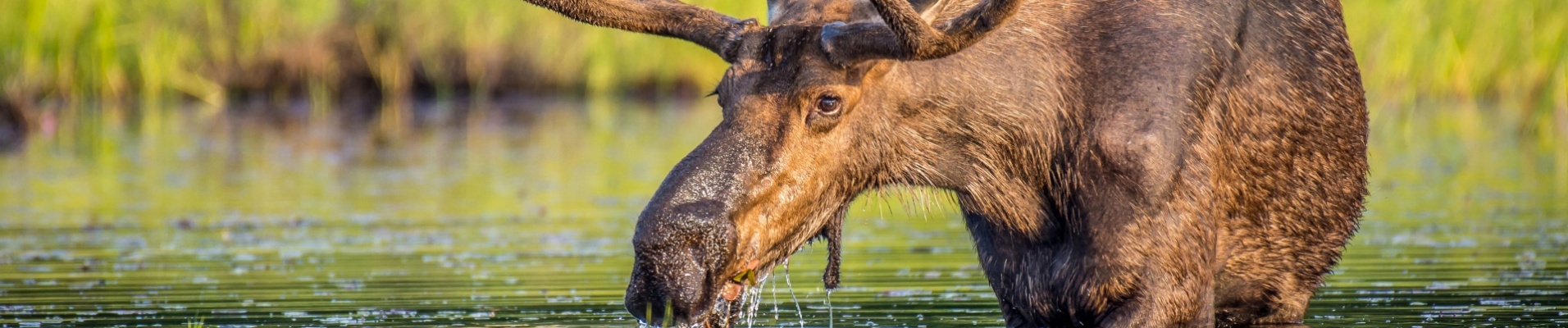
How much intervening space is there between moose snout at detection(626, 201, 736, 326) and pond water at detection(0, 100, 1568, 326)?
2.72ft

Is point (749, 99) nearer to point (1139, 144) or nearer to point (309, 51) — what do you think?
point (1139, 144)

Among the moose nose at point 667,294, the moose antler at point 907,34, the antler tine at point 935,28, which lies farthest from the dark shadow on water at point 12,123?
the antler tine at point 935,28

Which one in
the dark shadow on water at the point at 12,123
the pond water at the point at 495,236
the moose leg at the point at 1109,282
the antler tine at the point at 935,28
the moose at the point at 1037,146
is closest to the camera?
the antler tine at the point at 935,28

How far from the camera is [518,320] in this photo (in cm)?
677

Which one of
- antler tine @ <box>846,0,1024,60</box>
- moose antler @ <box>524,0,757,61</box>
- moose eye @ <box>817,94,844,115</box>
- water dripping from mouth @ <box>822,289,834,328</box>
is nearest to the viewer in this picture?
antler tine @ <box>846,0,1024,60</box>

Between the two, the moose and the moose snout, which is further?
the moose

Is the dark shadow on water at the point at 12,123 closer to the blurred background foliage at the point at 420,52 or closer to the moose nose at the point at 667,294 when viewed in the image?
the blurred background foliage at the point at 420,52

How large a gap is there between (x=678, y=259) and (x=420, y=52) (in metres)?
20.0

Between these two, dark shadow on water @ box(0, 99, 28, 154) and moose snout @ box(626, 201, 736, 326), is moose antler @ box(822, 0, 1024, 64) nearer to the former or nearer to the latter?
moose snout @ box(626, 201, 736, 326)

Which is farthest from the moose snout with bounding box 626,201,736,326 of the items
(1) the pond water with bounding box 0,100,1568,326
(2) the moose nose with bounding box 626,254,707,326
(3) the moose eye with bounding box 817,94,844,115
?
(1) the pond water with bounding box 0,100,1568,326

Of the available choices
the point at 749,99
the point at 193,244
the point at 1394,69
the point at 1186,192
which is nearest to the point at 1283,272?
the point at 1186,192

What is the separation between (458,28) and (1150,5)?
19070 mm

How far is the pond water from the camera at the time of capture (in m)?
7.04

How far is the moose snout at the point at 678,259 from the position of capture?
4988 millimetres
